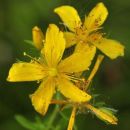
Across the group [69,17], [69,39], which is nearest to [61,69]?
[69,39]

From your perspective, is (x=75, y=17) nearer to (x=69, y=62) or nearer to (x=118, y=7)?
(x=69, y=62)

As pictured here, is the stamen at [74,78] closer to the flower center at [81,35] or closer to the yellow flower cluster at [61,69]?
the yellow flower cluster at [61,69]

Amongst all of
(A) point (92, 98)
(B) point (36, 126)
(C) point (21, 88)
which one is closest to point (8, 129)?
(C) point (21, 88)

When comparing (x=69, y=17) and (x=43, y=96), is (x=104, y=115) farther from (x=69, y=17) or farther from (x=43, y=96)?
(x=69, y=17)

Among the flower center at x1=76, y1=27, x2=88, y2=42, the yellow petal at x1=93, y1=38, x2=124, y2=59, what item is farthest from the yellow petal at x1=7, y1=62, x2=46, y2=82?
the yellow petal at x1=93, y1=38, x2=124, y2=59

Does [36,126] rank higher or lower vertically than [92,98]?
lower

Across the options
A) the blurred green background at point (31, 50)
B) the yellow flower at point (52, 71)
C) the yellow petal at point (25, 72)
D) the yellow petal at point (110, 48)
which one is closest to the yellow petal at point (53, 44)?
the yellow flower at point (52, 71)
